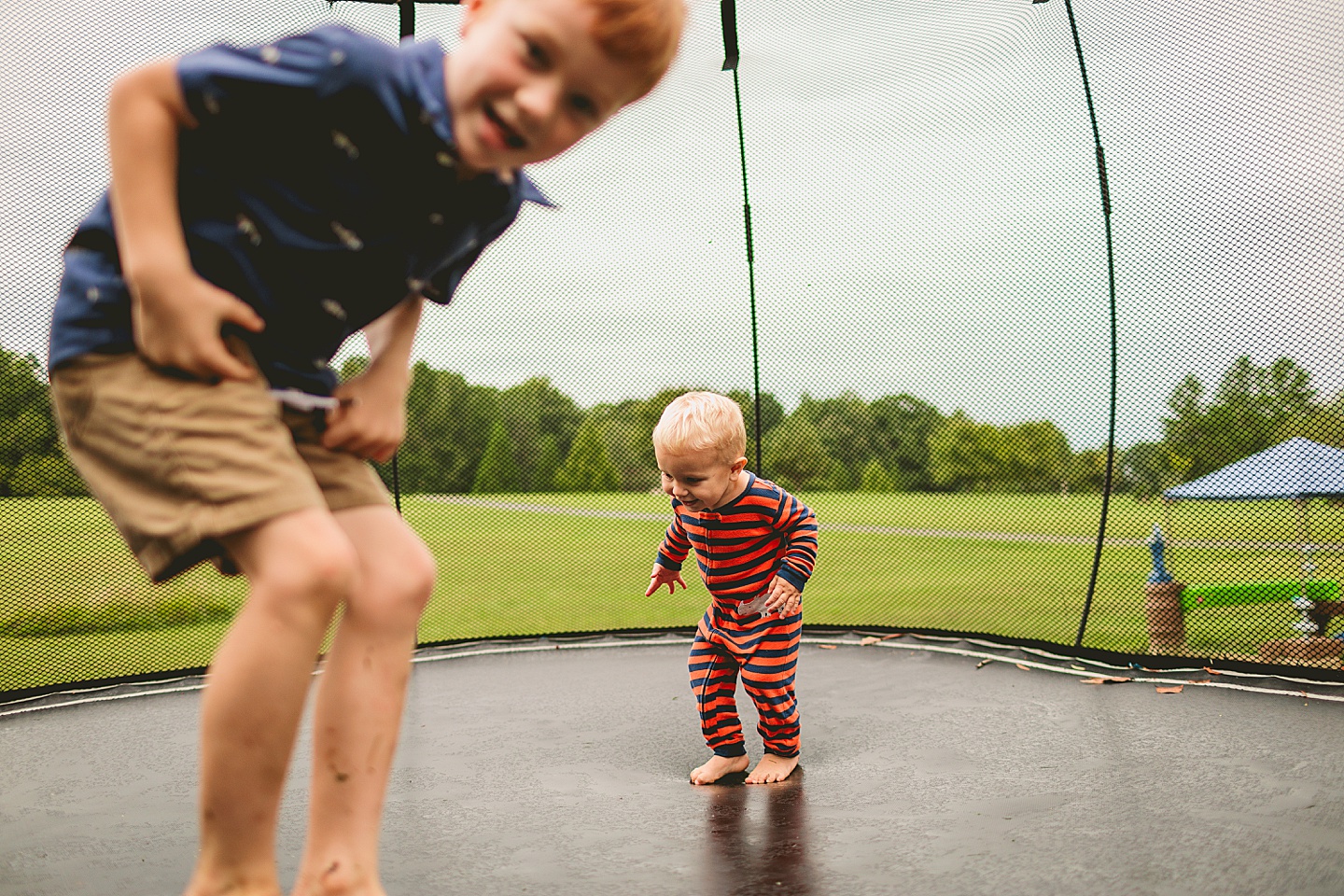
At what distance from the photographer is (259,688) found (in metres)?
0.77

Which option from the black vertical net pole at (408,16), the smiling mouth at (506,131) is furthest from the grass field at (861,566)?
the smiling mouth at (506,131)

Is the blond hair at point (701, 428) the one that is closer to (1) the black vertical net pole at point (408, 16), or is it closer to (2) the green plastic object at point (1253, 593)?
(2) the green plastic object at point (1253, 593)

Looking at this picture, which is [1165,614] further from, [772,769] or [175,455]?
[175,455]

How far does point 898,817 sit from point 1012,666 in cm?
139

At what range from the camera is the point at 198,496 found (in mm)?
795

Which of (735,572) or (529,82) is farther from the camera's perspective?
(735,572)

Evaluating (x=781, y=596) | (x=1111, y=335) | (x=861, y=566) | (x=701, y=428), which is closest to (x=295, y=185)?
(x=701, y=428)

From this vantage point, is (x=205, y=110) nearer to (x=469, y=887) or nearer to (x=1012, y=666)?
(x=469, y=887)

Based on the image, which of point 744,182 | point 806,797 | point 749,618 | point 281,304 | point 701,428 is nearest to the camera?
point 281,304

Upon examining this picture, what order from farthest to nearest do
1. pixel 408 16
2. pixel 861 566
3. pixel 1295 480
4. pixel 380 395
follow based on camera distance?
pixel 861 566 → pixel 408 16 → pixel 1295 480 → pixel 380 395

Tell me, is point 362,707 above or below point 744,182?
below

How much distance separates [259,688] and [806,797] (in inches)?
40.8

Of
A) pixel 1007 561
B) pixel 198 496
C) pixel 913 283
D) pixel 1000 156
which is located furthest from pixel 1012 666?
pixel 198 496

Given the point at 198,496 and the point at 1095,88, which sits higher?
the point at 1095,88
